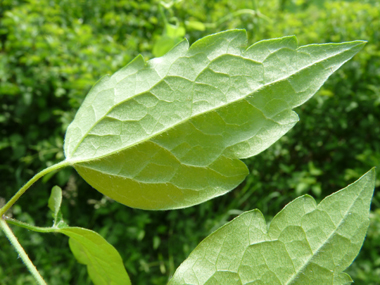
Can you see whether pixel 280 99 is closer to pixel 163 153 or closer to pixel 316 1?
pixel 163 153

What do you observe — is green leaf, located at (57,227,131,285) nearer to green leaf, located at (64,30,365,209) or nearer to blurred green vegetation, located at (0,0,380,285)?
green leaf, located at (64,30,365,209)

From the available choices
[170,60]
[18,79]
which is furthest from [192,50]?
[18,79]

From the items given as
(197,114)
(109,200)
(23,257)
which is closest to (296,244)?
(197,114)

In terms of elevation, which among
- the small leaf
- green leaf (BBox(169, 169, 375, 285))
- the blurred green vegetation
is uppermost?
the small leaf

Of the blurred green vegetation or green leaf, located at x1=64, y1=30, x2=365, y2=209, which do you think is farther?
the blurred green vegetation

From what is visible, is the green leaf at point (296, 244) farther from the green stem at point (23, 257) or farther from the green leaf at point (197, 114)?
the green stem at point (23, 257)

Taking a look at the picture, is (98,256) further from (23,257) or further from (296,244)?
(296,244)

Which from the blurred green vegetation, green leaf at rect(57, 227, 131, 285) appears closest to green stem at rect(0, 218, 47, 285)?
green leaf at rect(57, 227, 131, 285)
